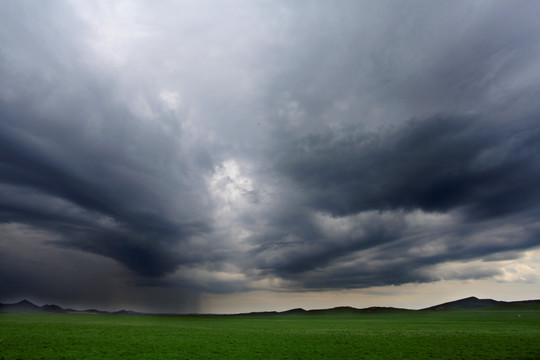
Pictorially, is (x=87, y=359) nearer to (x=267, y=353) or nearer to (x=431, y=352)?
(x=267, y=353)

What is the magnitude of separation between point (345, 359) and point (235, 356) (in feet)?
43.0

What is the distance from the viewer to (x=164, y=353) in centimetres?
3794

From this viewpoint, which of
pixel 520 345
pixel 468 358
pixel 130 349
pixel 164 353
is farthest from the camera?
pixel 520 345

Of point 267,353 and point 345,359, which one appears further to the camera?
point 267,353

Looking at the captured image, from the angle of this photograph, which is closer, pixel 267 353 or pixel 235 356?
pixel 235 356

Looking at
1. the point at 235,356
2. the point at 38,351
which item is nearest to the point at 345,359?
the point at 235,356

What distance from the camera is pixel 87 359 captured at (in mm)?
32594

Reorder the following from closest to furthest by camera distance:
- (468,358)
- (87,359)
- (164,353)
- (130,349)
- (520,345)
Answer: (87,359) < (468,358) < (164,353) < (130,349) < (520,345)

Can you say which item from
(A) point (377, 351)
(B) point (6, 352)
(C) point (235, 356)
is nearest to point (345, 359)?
(A) point (377, 351)

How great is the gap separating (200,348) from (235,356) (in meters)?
9.01

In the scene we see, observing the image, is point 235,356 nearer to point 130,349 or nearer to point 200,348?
point 200,348

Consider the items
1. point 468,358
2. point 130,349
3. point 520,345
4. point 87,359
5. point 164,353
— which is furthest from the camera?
point 520,345

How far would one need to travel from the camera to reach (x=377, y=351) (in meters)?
40.7

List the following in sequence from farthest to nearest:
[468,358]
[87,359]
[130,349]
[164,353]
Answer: [130,349] < [164,353] < [468,358] < [87,359]
